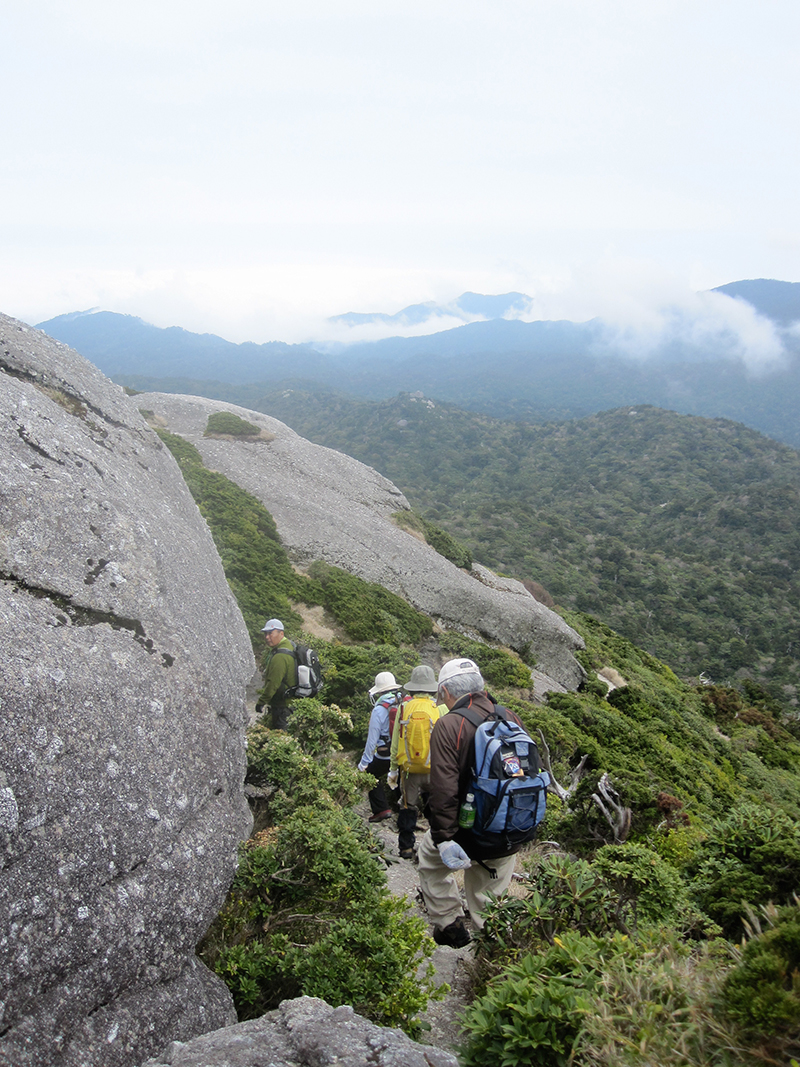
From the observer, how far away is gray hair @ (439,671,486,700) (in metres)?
5.14

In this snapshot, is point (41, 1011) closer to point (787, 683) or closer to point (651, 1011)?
point (651, 1011)

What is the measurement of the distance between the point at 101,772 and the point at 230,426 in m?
24.3

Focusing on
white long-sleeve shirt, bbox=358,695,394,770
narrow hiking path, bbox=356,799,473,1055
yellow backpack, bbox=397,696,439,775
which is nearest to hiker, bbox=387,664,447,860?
yellow backpack, bbox=397,696,439,775

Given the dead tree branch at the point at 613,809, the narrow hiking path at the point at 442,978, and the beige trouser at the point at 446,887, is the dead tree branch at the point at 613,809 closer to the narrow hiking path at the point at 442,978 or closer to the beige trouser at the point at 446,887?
the beige trouser at the point at 446,887

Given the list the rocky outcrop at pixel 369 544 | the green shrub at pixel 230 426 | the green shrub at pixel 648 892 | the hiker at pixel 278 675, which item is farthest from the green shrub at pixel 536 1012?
the green shrub at pixel 230 426

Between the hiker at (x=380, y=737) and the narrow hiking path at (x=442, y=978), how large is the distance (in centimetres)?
88

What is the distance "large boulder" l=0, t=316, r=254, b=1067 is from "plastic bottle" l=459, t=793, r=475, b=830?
202 centimetres

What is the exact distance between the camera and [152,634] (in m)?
5.70

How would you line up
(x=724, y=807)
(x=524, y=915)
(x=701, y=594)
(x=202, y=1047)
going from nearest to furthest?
(x=202, y=1047) < (x=524, y=915) < (x=724, y=807) < (x=701, y=594)

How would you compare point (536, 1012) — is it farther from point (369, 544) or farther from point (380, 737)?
point (369, 544)

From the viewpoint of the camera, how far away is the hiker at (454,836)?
469cm

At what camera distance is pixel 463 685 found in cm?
515

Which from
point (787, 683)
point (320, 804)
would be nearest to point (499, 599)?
point (320, 804)

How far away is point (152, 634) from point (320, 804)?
2506 millimetres
